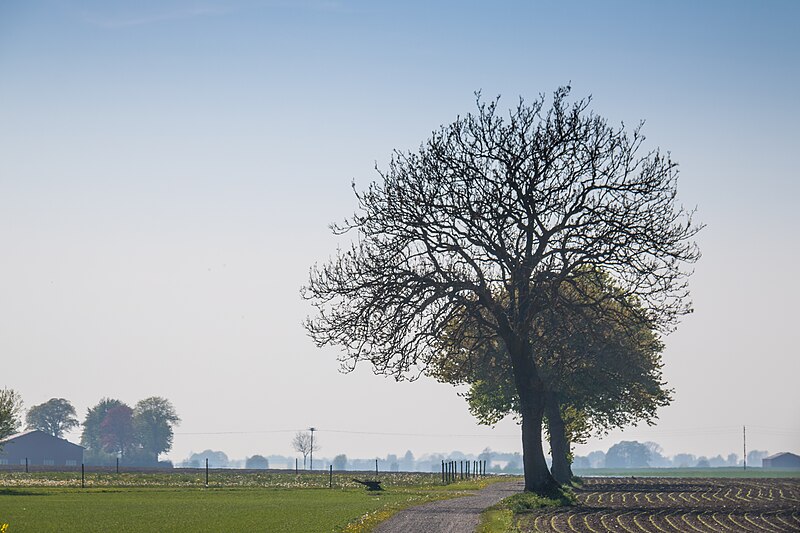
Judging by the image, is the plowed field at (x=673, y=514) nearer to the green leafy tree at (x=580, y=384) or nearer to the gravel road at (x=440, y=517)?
the gravel road at (x=440, y=517)

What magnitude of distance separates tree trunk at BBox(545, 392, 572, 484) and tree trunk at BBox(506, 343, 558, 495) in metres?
23.0

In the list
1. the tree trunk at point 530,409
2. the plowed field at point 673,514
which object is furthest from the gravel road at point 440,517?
the tree trunk at point 530,409

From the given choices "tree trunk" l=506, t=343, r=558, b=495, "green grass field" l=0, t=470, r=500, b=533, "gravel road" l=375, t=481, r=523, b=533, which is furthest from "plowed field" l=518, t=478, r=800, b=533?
"green grass field" l=0, t=470, r=500, b=533

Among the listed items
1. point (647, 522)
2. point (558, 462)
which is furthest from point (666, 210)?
point (558, 462)

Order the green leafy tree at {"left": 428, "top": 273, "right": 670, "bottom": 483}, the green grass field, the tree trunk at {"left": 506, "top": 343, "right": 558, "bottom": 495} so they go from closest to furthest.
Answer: the green grass field
the tree trunk at {"left": 506, "top": 343, "right": 558, "bottom": 495}
the green leafy tree at {"left": 428, "top": 273, "right": 670, "bottom": 483}

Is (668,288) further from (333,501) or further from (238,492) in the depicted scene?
(238,492)

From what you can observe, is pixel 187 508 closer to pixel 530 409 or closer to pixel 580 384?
pixel 530 409

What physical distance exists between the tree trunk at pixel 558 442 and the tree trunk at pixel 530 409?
23.0 m

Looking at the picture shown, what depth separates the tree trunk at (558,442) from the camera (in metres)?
81.3

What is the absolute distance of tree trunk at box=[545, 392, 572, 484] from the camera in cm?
8131

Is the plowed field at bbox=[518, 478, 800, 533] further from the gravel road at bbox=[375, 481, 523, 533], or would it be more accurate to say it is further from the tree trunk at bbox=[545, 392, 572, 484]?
the tree trunk at bbox=[545, 392, 572, 484]

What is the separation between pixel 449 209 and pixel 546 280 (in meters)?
6.58

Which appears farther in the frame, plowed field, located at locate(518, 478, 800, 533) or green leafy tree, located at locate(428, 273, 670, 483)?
green leafy tree, located at locate(428, 273, 670, 483)

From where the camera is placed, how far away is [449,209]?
5434cm
